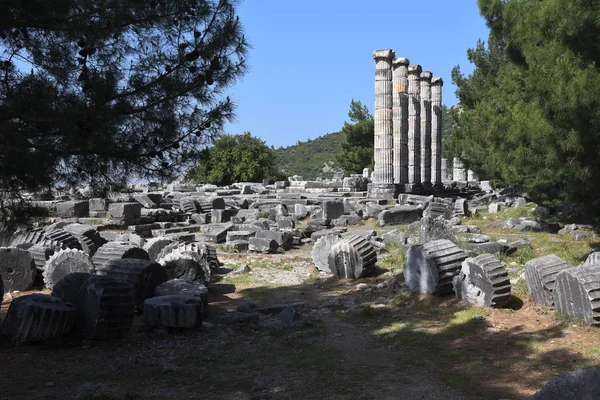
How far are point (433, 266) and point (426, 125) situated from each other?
24.0 meters

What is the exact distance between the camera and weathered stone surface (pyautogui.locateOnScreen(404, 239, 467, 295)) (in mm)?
8211

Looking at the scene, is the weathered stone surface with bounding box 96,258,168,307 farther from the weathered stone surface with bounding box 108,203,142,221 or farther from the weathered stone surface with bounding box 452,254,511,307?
the weathered stone surface with bounding box 108,203,142,221

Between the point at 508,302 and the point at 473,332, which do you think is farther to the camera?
the point at 508,302

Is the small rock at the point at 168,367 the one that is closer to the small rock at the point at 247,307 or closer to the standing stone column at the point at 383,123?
the small rock at the point at 247,307

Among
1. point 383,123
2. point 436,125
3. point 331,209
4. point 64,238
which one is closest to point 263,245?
point 64,238

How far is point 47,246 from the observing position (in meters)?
10.3

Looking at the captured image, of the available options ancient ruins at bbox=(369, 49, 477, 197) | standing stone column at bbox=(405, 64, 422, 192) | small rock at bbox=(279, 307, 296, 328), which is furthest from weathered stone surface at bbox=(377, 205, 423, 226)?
small rock at bbox=(279, 307, 296, 328)

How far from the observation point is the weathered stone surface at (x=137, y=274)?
7.95m

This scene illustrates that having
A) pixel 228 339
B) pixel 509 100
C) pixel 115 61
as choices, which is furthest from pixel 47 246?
pixel 509 100

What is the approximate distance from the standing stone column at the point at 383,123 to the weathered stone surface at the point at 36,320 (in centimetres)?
1931

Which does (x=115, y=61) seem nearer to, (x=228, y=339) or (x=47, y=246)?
(x=228, y=339)

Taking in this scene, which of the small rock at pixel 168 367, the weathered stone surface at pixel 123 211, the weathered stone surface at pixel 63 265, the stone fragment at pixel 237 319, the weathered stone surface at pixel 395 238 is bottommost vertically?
the small rock at pixel 168 367

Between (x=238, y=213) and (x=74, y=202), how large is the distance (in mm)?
5418

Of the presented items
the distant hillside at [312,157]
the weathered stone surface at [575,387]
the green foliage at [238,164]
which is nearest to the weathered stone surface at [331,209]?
the weathered stone surface at [575,387]
